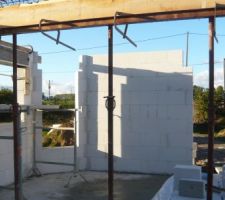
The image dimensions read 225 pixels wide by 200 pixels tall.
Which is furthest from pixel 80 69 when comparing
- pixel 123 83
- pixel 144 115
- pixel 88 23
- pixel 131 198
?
pixel 88 23

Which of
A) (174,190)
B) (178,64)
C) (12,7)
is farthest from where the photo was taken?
(178,64)

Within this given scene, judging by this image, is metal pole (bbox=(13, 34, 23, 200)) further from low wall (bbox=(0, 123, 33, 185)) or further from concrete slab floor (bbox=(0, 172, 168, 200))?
low wall (bbox=(0, 123, 33, 185))

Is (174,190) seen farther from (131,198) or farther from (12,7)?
(12,7)

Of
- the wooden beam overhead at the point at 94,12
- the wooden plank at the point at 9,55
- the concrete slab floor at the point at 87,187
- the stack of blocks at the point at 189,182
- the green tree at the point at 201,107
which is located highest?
the wooden beam overhead at the point at 94,12

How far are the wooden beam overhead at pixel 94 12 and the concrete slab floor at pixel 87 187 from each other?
Answer: 289cm

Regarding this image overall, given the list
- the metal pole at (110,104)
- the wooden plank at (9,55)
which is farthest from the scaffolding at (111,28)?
the wooden plank at (9,55)

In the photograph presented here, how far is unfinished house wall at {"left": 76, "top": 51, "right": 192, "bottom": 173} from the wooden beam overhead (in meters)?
3.37

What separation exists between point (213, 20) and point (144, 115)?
428 cm

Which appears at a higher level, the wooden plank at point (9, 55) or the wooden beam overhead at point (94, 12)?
the wooden beam overhead at point (94, 12)

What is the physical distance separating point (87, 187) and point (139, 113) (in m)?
2.07

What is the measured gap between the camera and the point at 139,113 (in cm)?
818

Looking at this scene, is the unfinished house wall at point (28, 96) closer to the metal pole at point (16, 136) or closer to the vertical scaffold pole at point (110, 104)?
the metal pole at point (16, 136)

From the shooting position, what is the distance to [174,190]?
6.00 metres

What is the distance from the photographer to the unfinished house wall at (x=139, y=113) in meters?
7.93
